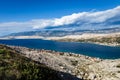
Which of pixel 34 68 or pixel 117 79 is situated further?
pixel 117 79

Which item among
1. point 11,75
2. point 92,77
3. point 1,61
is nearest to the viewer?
point 11,75

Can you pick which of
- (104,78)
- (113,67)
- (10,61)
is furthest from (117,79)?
(10,61)

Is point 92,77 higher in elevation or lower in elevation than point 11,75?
lower

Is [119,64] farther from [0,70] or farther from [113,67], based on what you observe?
[0,70]

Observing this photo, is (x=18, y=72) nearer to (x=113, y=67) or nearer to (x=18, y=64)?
(x=18, y=64)

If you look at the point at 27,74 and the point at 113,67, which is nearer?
the point at 27,74

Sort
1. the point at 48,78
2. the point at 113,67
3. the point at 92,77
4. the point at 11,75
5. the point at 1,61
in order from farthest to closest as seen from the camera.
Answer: the point at 113,67 < the point at 92,77 < the point at 1,61 < the point at 48,78 < the point at 11,75

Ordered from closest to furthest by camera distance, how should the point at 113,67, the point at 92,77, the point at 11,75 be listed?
the point at 11,75 < the point at 92,77 < the point at 113,67

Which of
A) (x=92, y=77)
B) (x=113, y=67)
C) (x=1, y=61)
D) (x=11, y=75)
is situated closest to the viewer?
(x=11, y=75)

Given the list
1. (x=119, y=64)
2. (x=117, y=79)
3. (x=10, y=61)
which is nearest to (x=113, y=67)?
(x=119, y=64)
